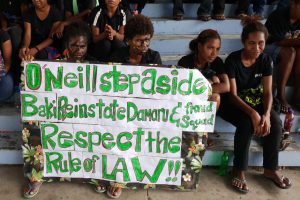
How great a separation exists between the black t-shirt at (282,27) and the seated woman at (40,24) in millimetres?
2000

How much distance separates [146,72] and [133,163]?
2.21 ft

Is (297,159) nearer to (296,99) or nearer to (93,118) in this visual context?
(296,99)

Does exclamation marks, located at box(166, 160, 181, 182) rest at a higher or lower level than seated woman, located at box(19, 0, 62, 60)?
lower

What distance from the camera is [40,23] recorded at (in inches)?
127

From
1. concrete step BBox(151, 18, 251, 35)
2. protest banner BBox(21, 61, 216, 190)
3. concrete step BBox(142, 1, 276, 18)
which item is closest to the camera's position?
protest banner BBox(21, 61, 216, 190)

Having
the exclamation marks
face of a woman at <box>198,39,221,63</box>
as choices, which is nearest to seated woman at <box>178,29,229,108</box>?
face of a woman at <box>198,39,221,63</box>

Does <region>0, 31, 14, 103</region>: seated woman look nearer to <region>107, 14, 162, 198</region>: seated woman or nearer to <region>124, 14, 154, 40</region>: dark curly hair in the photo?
<region>107, 14, 162, 198</region>: seated woman

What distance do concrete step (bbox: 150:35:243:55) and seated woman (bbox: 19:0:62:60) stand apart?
46.0 inches

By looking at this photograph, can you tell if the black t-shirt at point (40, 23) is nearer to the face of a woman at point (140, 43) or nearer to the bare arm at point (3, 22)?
the bare arm at point (3, 22)

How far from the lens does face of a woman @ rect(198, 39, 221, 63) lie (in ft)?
8.62

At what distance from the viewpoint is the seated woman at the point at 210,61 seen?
2632 millimetres

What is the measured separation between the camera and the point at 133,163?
2.55m

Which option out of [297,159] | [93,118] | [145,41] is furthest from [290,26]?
[93,118]

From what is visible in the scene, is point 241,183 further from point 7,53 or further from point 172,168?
point 7,53
